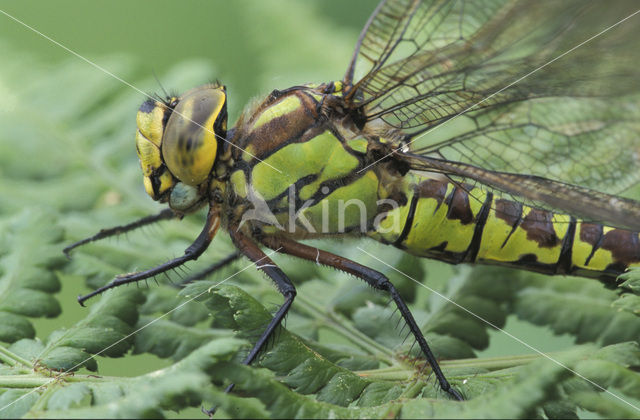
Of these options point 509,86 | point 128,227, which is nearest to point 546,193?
point 509,86

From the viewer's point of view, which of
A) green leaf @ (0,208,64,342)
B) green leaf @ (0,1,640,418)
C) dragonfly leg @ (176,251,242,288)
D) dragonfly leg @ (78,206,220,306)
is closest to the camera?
green leaf @ (0,1,640,418)

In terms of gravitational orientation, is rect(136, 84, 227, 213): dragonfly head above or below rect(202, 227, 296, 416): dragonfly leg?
above

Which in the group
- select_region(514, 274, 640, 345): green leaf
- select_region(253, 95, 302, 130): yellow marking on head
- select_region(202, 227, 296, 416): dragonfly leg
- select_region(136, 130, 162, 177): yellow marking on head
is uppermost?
select_region(253, 95, 302, 130): yellow marking on head

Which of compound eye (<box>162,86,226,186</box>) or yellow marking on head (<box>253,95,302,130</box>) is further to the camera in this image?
yellow marking on head (<box>253,95,302,130</box>)

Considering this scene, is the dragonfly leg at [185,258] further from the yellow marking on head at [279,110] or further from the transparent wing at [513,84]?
the transparent wing at [513,84]

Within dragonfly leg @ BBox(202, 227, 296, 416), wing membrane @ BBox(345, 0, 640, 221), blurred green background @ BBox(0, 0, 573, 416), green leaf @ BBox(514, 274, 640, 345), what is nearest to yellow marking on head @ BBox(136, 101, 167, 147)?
dragonfly leg @ BBox(202, 227, 296, 416)

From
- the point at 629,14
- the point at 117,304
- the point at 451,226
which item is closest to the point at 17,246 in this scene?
the point at 117,304

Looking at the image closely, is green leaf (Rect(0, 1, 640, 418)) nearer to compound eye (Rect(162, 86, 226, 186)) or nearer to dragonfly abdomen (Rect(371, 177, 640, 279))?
dragonfly abdomen (Rect(371, 177, 640, 279))

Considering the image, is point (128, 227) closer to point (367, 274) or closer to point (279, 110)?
point (279, 110)
